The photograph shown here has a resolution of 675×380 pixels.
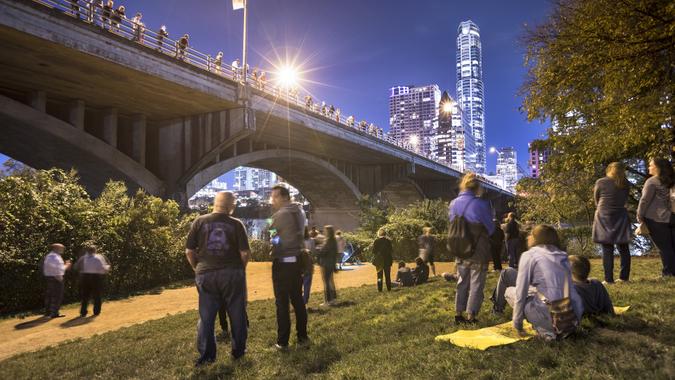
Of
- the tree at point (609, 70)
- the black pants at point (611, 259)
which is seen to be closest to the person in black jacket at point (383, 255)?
the black pants at point (611, 259)

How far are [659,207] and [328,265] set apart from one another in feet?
18.0

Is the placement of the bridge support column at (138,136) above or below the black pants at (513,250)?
above

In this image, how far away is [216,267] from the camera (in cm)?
420

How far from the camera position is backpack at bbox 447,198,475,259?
181 inches

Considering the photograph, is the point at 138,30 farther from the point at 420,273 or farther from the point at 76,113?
the point at 420,273

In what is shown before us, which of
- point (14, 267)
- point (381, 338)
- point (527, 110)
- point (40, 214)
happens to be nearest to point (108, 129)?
point (40, 214)

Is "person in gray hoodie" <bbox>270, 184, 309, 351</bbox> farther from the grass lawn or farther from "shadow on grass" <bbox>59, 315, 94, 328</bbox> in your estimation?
"shadow on grass" <bbox>59, 315, 94, 328</bbox>

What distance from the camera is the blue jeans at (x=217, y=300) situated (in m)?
4.20

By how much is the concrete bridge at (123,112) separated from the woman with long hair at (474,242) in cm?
1394

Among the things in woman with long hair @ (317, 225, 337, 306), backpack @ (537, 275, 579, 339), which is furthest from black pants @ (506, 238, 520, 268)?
backpack @ (537, 275, 579, 339)

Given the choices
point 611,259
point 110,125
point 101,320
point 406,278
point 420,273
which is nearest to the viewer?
point 611,259

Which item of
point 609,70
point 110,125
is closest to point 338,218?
point 110,125

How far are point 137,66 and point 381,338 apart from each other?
15.5 metres

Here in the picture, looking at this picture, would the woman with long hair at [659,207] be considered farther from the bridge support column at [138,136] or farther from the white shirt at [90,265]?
the bridge support column at [138,136]
